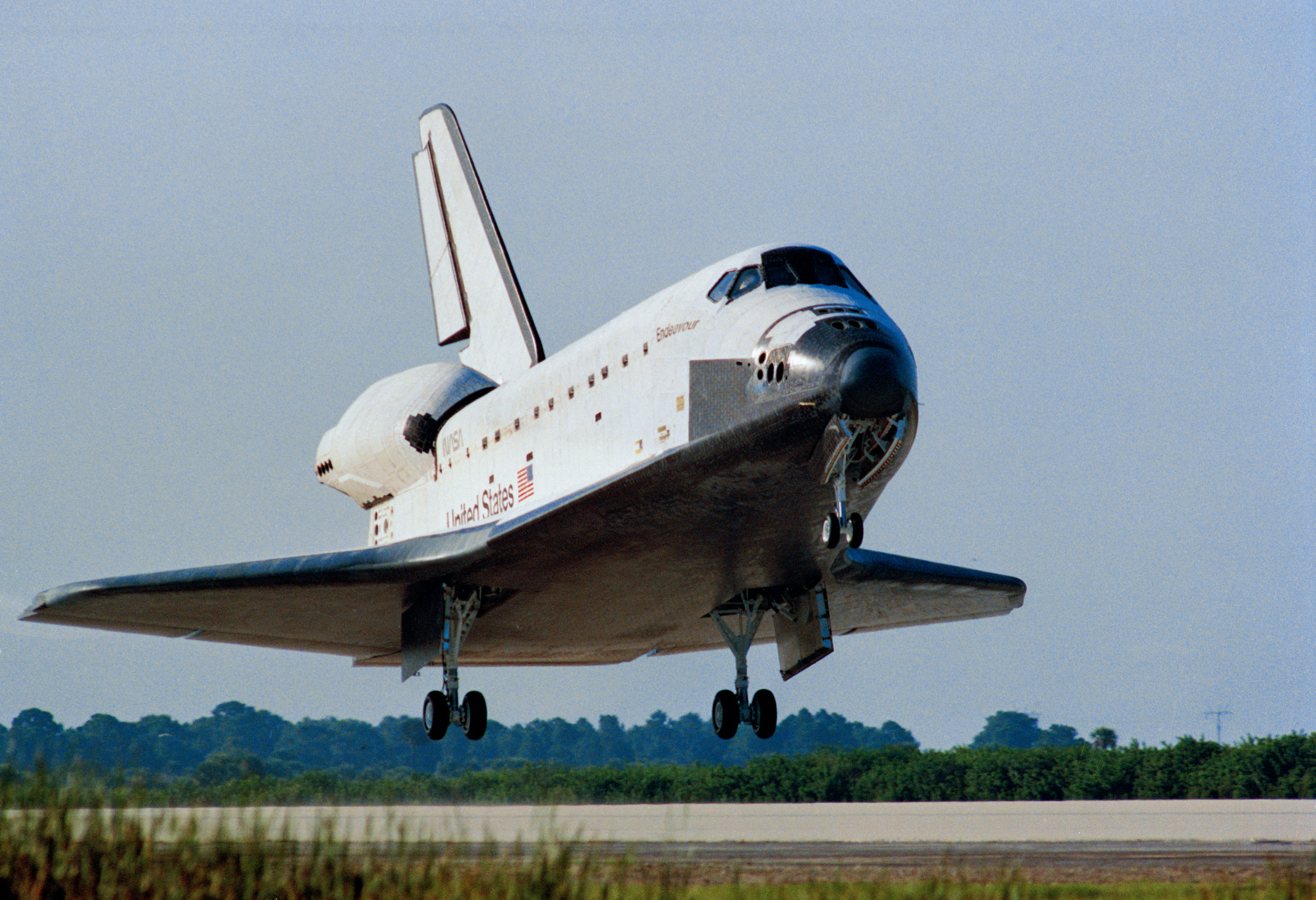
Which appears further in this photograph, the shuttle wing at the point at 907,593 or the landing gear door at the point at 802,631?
the shuttle wing at the point at 907,593

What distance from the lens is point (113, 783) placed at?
705 centimetres

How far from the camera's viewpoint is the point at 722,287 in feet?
38.1

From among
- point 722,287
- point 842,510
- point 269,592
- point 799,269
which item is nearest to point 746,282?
point 722,287

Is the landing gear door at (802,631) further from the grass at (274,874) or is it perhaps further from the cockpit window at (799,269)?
the grass at (274,874)

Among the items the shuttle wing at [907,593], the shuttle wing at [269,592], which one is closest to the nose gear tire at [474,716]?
the shuttle wing at [269,592]

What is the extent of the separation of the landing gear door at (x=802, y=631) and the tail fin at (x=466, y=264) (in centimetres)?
623

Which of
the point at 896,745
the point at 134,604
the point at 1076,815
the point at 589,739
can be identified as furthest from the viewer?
the point at 589,739

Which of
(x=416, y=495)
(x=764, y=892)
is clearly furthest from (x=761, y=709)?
(x=764, y=892)

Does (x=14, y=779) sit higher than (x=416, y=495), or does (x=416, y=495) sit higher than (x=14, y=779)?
(x=416, y=495)

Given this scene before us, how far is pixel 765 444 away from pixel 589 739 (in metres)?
43.7

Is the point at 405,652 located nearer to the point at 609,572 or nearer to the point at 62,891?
the point at 609,572

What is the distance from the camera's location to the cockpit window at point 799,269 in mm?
11336

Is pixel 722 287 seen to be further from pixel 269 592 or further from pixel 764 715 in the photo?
pixel 269 592

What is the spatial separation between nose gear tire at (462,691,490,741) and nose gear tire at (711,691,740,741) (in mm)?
2465
